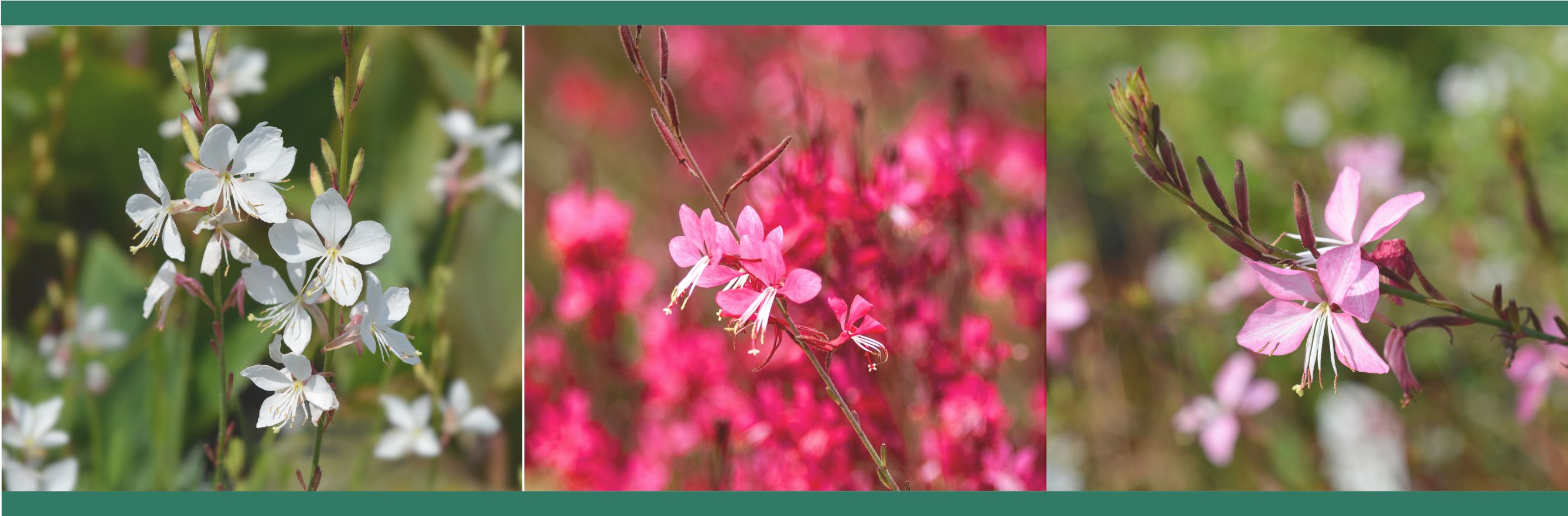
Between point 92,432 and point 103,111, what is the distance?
0.56 metres

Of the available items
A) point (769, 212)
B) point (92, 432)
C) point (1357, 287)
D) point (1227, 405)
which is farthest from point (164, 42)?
point (1227, 405)

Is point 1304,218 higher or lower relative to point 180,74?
lower

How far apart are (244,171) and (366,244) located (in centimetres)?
13

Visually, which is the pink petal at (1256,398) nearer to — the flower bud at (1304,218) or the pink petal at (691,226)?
the flower bud at (1304,218)

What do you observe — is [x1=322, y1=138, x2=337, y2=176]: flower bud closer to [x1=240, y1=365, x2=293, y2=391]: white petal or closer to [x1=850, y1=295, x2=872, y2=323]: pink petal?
[x1=240, y1=365, x2=293, y2=391]: white petal

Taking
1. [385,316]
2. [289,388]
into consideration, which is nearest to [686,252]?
[385,316]

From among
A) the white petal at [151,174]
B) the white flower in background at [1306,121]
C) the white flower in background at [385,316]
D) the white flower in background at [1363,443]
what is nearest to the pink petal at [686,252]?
the white flower in background at [385,316]

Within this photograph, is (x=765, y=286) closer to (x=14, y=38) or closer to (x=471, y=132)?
(x=471, y=132)

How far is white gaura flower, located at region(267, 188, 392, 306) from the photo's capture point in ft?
2.81

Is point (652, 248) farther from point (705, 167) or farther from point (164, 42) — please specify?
point (164, 42)

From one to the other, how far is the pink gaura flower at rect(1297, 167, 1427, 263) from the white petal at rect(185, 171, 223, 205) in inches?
38.6

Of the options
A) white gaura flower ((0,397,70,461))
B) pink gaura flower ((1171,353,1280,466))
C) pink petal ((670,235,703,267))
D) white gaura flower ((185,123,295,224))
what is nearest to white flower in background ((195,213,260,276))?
white gaura flower ((185,123,295,224))

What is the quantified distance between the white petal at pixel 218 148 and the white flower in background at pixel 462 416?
0.70 meters

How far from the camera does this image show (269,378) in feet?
2.93
